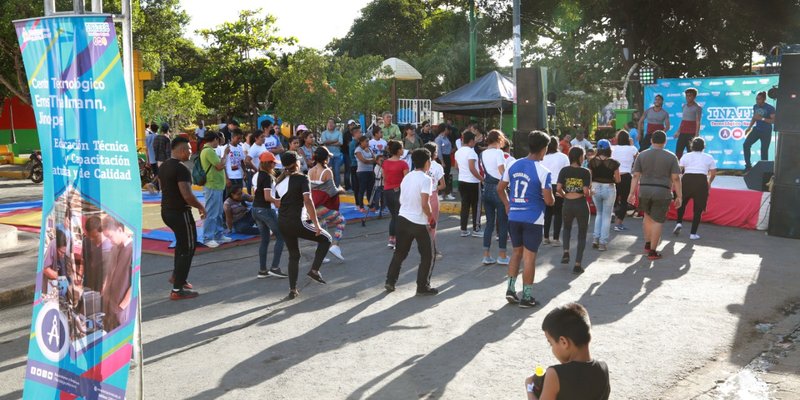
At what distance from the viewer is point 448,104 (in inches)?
919

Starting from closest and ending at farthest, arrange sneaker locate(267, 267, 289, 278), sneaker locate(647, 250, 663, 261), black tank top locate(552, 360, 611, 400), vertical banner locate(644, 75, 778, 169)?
black tank top locate(552, 360, 611, 400), sneaker locate(267, 267, 289, 278), sneaker locate(647, 250, 663, 261), vertical banner locate(644, 75, 778, 169)

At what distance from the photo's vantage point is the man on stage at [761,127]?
16875 mm

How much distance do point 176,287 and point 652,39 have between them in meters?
26.0

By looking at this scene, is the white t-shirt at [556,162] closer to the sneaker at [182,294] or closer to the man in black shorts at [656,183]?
the man in black shorts at [656,183]

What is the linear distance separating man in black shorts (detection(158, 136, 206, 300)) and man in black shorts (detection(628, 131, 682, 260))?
6098 millimetres

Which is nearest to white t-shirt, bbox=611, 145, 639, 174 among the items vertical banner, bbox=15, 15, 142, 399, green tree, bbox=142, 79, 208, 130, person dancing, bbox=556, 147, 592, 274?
person dancing, bbox=556, 147, 592, 274

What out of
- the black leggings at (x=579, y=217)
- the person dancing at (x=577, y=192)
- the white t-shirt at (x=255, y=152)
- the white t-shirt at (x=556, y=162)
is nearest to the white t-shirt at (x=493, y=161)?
the white t-shirt at (x=556, y=162)

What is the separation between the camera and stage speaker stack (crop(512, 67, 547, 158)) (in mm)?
13320

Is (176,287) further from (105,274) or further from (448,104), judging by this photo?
(448,104)

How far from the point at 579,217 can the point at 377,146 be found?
629cm

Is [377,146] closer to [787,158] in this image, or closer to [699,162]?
[699,162]

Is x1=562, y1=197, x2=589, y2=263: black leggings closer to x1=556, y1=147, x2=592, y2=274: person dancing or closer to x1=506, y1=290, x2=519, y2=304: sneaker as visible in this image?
x1=556, y1=147, x2=592, y2=274: person dancing

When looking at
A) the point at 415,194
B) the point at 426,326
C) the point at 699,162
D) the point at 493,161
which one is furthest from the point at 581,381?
the point at 699,162

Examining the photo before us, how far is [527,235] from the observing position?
311 inches
